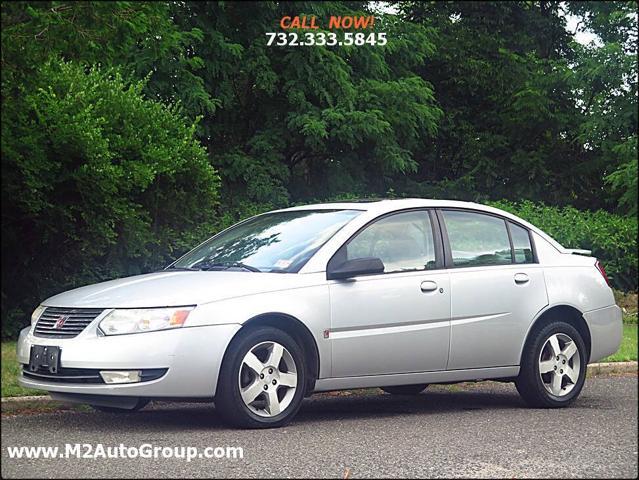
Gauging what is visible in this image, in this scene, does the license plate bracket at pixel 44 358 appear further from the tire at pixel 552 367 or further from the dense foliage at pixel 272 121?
the tire at pixel 552 367

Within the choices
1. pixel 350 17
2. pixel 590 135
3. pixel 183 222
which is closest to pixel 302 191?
pixel 350 17

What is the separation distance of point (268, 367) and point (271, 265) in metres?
0.91

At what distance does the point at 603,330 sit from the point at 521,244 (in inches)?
39.7

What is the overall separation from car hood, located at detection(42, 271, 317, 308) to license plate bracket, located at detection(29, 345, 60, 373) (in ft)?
1.12

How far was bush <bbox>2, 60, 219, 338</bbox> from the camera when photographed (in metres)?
15.0

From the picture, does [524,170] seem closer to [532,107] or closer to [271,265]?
[532,107]

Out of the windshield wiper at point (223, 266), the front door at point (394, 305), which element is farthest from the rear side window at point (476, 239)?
the windshield wiper at point (223, 266)

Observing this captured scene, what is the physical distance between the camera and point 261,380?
8.16 m

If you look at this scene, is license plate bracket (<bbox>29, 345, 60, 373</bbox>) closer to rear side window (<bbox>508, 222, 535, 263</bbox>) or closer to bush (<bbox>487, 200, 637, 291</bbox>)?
rear side window (<bbox>508, 222, 535, 263</bbox>)

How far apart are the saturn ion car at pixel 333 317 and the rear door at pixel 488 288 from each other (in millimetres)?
11

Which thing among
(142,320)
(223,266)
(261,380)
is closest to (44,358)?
(142,320)

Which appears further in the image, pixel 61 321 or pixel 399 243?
pixel 399 243

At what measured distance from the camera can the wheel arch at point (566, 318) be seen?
379 inches

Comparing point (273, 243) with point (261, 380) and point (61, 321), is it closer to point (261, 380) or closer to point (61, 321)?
point (261, 380)
